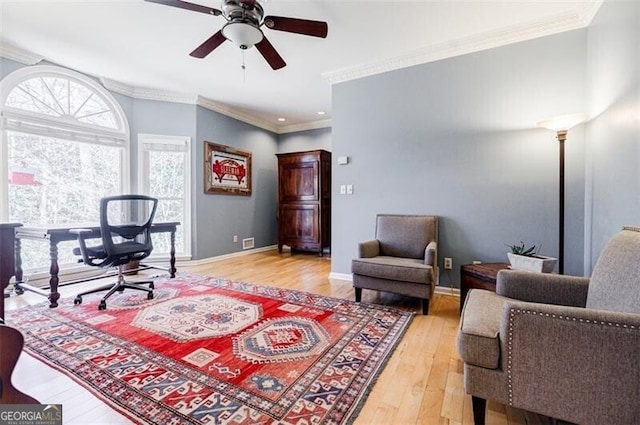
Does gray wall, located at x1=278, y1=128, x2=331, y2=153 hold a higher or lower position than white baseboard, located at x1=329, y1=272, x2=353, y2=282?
higher

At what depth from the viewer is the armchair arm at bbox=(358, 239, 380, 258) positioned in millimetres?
2752

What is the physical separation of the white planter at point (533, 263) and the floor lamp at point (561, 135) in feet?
1.17

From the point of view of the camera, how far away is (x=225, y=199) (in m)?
4.92

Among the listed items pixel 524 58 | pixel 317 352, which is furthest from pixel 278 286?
pixel 524 58

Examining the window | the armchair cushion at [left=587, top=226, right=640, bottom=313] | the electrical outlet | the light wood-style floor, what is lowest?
the light wood-style floor

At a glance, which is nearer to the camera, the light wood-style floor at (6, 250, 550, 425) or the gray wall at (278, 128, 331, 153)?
the light wood-style floor at (6, 250, 550, 425)

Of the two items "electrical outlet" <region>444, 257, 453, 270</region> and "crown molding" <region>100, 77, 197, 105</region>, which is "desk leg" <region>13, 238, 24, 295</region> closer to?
"crown molding" <region>100, 77, 197, 105</region>

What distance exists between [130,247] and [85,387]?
156 cm

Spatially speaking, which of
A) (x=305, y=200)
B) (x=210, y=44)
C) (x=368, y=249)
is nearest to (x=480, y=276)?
(x=368, y=249)

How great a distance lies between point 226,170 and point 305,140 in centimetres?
178

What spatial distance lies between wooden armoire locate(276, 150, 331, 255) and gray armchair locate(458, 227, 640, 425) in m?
3.90

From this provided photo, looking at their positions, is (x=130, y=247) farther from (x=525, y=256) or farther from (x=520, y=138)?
(x=520, y=138)

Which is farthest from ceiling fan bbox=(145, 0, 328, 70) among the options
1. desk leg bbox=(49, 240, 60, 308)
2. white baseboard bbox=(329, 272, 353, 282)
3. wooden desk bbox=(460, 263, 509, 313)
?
white baseboard bbox=(329, 272, 353, 282)

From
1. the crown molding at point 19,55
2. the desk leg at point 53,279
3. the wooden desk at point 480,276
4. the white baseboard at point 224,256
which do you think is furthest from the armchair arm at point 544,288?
the crown molding at point 19,55
